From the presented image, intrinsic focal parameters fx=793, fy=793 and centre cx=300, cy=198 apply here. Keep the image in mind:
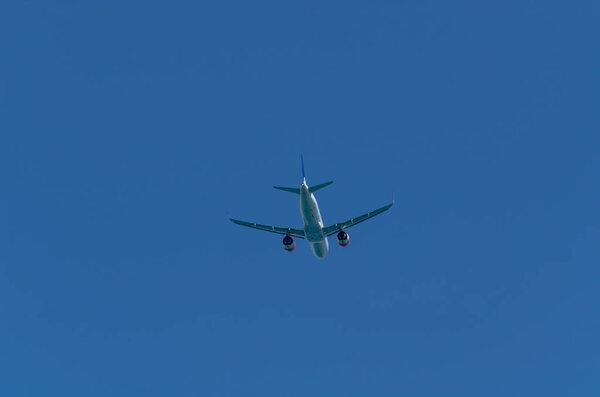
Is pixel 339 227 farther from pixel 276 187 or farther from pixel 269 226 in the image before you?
pixel 276 187

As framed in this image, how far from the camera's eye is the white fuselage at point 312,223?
109188 millimetres

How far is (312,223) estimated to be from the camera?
380ft

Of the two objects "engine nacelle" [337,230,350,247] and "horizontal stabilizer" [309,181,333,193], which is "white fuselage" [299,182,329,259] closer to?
"horizontal stabilizer" [309,181,333,193]

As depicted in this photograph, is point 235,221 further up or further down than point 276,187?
further up

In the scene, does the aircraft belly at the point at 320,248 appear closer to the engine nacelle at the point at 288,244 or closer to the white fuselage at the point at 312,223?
the white fuselage at the point at 312,223

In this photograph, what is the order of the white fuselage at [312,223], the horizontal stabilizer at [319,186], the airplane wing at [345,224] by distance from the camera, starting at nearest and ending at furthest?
the horizontal stabilizer at [319,186] → the white fuselage at [312,223] → the airplane wing at [345,224]

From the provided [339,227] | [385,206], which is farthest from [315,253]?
[385,206]

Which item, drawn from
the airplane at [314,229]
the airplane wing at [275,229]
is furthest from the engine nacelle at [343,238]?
the airplane wing at [275,229]

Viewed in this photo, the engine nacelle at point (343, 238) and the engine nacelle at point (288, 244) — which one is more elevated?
the engine nacelle at point (288, 244)

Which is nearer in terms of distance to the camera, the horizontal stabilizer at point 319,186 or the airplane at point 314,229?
the horizontal stabilizer at point 319,186

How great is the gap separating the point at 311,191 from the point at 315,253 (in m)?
18.1

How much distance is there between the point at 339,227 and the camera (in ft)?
398

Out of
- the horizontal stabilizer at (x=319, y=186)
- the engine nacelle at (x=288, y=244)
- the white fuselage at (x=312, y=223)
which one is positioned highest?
the engine nacelle at (x=288, y=244)

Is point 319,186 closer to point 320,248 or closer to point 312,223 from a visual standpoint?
point 312,223
